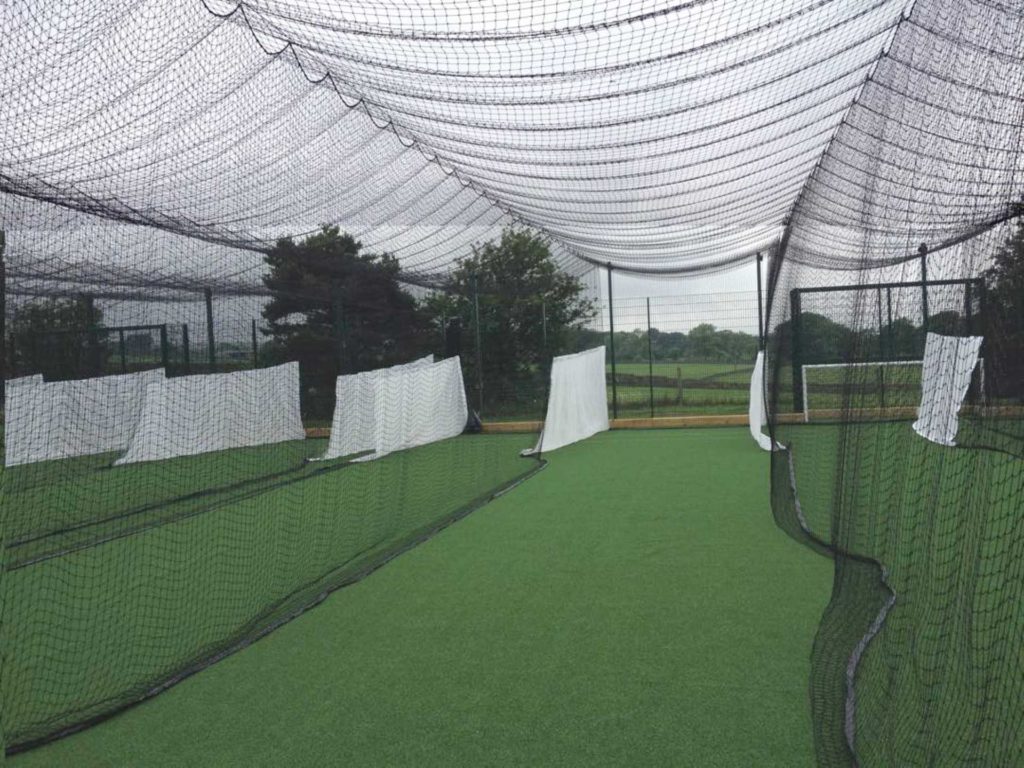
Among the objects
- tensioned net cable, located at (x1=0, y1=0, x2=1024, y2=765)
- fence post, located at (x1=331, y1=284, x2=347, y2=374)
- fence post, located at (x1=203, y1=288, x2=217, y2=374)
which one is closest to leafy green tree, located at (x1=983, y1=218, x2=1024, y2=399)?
tensioned net cable, located at (x1=0, y1=0, x2=1024, y2=765)

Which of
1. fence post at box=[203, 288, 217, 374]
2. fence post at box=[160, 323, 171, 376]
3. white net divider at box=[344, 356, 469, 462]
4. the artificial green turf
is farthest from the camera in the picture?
fence post at box=[160, 323, 171, 376]

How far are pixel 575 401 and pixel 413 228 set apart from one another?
11.3 feet

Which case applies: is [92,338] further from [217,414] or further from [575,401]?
[575,401]

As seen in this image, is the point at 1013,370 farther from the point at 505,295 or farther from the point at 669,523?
the point at 505,295

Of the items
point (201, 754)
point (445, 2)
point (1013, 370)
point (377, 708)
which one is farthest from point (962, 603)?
point (1013, 370)

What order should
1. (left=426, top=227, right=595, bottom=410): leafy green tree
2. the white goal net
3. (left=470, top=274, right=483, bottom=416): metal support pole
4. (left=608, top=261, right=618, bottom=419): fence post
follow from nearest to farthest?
the white goal net
(left=470, top=274, right=483, bottom=416): metal support pole
(left=426, top=227, right=595, bottom=410): leafy green tree
(left=608, top=261, right=618, bottom=419): fence post

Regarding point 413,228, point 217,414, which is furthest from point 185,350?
point 413,228

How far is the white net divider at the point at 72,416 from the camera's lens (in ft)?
22.3

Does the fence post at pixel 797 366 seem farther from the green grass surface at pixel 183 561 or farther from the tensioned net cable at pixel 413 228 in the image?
the green grass surface at pixel 183 561

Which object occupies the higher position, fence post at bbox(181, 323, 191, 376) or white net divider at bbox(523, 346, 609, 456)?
fence post at bbox(181, 323, 191, 376)

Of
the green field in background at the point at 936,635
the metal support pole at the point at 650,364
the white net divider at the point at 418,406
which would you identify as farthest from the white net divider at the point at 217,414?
the metal support pole at the point at 650,364

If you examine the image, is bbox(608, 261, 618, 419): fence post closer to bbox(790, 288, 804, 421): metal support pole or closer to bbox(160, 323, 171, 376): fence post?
bbox(790, 288, 804, 421): metal support pole

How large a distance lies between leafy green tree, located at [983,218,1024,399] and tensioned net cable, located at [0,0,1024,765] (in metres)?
0.05

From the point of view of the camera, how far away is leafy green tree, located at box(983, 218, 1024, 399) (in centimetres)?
396
